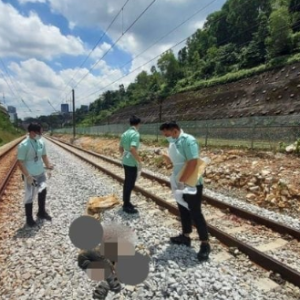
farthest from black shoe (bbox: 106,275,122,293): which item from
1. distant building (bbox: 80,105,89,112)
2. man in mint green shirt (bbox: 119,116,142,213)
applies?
distant building (bbox: 80,105,89,112)

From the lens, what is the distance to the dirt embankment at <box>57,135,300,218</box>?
804 cm

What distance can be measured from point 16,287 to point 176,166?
274 centimetres

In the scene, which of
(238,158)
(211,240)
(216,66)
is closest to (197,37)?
(216,66)

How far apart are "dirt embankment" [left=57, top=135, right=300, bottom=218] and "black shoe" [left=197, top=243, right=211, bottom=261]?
335cm

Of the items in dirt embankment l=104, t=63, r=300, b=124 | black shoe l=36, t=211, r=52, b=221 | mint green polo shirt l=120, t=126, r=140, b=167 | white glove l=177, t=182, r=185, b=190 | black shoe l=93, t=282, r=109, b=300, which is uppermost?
dirt embankment l=104, t=63, r=300, b=124

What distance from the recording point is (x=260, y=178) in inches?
374

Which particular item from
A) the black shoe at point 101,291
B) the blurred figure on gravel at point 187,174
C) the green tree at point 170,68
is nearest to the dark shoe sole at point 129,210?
the blurred figure on gravel at point 187,174

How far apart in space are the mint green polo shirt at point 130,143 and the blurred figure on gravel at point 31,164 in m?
1.75

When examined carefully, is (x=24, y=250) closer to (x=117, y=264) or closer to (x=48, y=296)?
(x=48, y=296)

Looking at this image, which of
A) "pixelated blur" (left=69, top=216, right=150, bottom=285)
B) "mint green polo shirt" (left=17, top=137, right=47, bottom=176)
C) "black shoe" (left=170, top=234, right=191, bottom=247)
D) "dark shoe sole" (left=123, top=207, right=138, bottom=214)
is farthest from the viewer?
"dark shoe sole" (left=123, top=207, right=138, bottom=214)

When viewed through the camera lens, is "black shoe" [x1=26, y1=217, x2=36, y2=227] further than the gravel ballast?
Yes

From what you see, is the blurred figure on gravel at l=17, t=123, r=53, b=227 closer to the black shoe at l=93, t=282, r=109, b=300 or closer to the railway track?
the railway track

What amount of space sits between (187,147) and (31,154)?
11.0 ft

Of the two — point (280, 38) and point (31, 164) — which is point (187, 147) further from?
point (280, 38)
